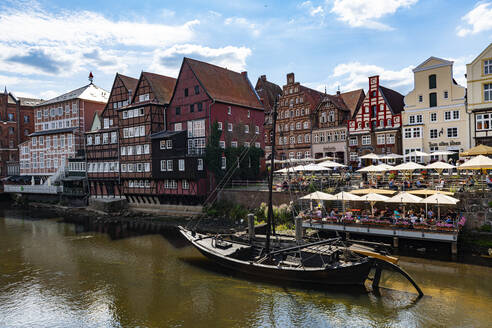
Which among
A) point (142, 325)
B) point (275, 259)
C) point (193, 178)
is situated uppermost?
point (193, 178)

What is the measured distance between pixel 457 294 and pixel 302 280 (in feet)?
24.5

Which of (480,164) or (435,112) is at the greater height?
(435,112)

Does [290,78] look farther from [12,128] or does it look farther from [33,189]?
[12,128]

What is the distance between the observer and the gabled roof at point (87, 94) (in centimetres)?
5988

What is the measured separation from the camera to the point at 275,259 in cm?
2130

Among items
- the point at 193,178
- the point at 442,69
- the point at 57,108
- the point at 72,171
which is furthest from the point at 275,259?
the point at 57,108

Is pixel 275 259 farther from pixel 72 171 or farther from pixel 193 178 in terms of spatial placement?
pixel 72 171

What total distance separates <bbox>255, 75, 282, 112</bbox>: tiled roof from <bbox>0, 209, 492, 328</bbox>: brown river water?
4051cm

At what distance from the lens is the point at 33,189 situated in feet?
191

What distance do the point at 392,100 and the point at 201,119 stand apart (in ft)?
85.7

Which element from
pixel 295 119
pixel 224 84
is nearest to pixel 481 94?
pixel 295 119

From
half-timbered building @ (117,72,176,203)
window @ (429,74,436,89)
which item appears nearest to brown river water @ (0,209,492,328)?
half-timbered building @ (117,72,176,203)

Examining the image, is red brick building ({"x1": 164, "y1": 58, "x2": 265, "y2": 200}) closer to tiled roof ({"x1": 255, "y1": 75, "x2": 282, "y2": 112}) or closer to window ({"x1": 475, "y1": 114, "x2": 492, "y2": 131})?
tiled roof ({"x1": 255, "y1": 75, "x2": 282, "y2": 112})

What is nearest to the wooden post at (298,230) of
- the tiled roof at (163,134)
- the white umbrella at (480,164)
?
the white umbrella at (480,164)
